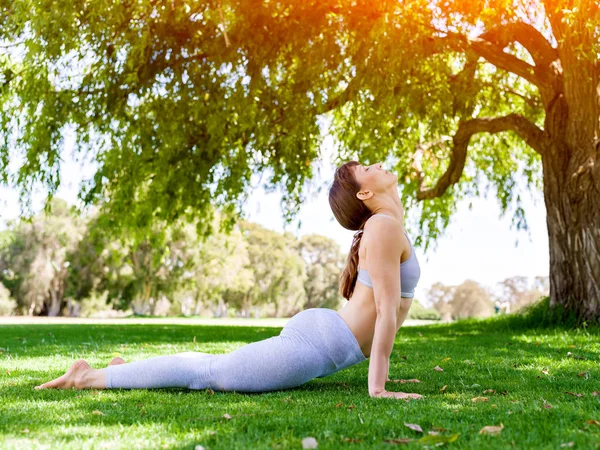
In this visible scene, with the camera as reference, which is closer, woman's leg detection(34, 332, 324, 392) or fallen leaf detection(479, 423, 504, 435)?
fallen leaf detection(479, 423, 504, 435)

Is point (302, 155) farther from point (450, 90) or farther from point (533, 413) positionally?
point (533, 413)

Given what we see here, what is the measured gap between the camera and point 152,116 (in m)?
12.9

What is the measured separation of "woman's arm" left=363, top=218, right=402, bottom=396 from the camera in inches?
157

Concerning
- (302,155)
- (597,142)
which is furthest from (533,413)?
(302,155)

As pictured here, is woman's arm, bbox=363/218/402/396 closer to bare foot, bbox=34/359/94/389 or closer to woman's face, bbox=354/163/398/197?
woman's face, bbox=354/163/398/197

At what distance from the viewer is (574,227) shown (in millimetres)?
11648

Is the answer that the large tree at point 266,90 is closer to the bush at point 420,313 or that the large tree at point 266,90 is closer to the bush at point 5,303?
the bush at point 5,303

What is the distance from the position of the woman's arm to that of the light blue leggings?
224 millimetres

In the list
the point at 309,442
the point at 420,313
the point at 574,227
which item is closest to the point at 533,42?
the point at 574,227

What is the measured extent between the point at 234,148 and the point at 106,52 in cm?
317

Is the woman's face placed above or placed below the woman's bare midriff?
above

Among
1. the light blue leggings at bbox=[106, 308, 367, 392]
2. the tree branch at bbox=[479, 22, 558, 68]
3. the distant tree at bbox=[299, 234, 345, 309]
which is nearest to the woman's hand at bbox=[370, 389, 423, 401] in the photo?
the light blue leggings at bbox=[106, 308, 367, 392]

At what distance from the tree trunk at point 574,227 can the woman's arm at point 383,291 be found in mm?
8455

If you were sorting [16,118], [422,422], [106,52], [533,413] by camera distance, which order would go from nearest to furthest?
[422,422] → [533,413] → [106,52] → [16,118]
